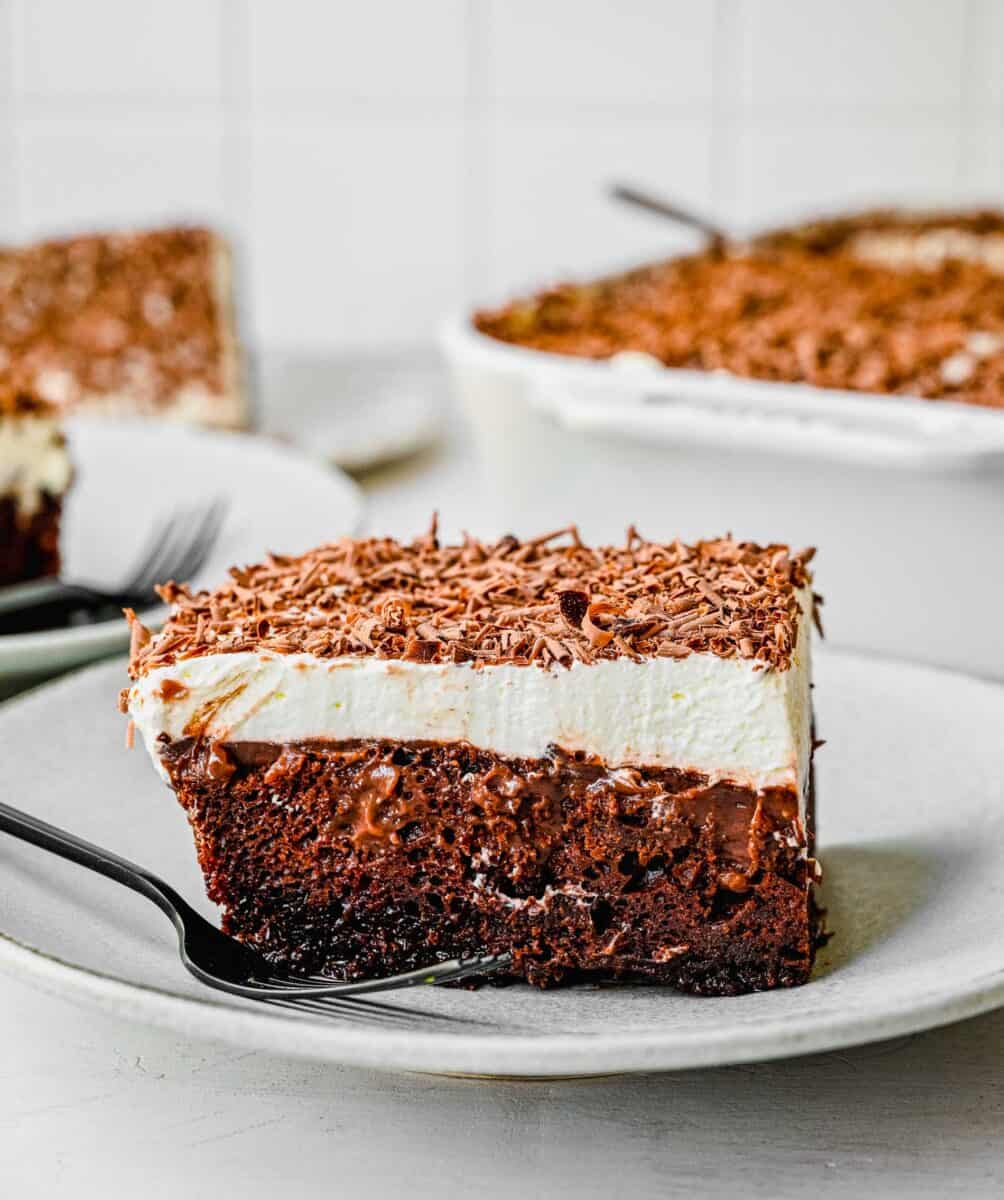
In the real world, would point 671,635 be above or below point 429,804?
above

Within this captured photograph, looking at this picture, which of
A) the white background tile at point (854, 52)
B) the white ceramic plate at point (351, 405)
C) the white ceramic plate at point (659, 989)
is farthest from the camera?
the white background tile at point (854, 52)

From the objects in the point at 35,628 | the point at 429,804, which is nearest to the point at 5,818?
the point at 429,804

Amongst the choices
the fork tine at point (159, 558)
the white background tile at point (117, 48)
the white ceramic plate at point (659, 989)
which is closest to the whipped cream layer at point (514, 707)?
the white ceramic plate at point (659, 989)

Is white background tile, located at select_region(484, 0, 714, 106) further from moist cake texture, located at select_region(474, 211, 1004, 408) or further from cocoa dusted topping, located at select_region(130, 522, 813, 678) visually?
cocoa dusted topping, located at select_region(130, 522, 813, 678)

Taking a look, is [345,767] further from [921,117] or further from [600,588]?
[921,117]

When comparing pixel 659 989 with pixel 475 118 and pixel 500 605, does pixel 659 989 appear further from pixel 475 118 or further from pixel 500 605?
pixel 475 118

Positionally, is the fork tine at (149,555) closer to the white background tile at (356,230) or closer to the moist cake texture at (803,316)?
the moist cake texture at (803,316)

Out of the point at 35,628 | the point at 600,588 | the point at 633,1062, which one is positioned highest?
the point at 600,588

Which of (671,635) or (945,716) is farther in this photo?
(945,716)
